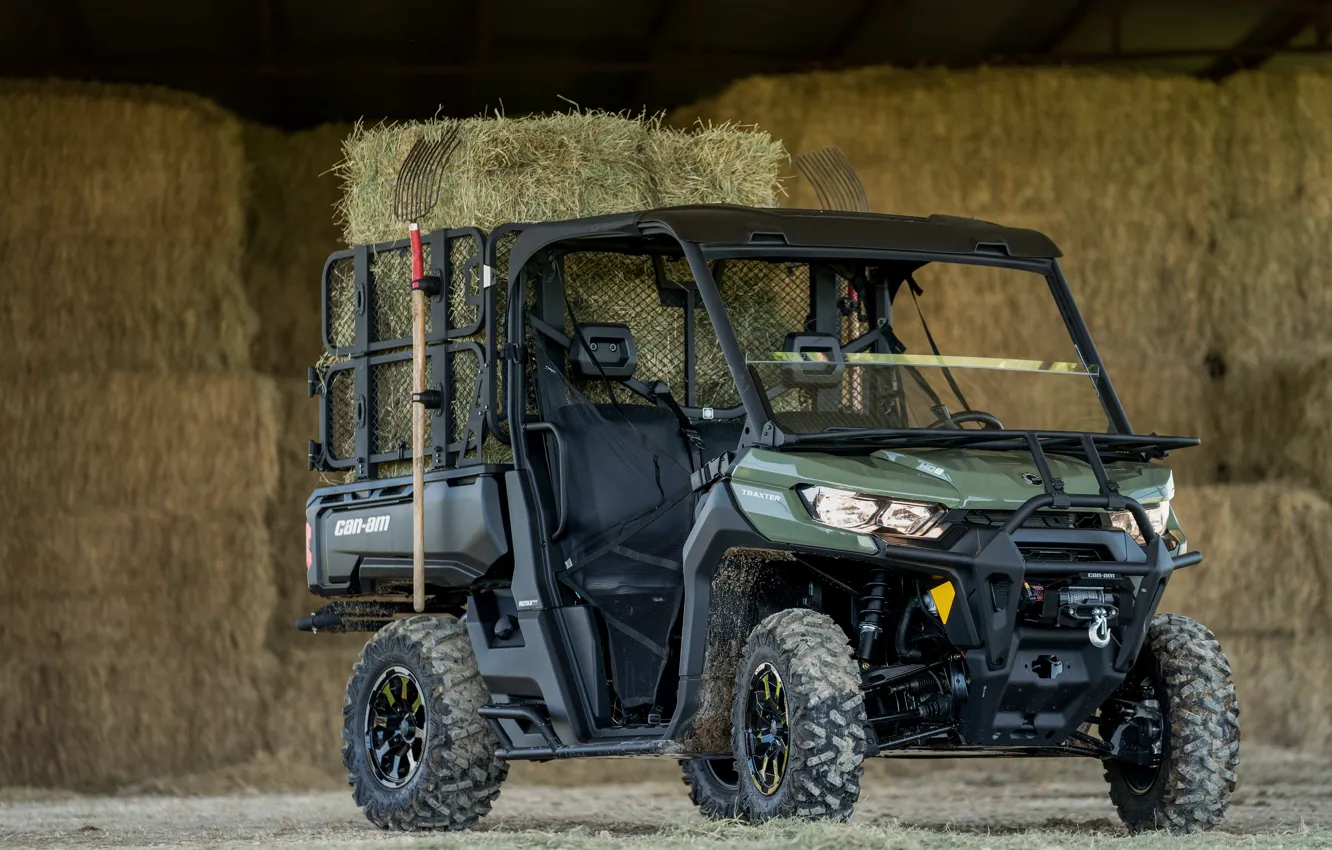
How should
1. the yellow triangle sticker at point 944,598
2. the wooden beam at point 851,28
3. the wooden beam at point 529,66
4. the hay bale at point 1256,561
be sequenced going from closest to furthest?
the yellow triangle sticker at point 944,598 < the hay bale at point 1256,561 < the wooden beam at point 529,66 < the wooden beam at point 851,28

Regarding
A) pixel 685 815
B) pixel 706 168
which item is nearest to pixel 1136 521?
pixel 706 168

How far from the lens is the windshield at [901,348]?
833 centimetres

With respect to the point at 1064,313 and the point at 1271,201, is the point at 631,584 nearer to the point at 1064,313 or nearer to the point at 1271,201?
the point at 1064,313

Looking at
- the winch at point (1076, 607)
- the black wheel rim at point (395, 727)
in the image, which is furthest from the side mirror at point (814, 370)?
the black wheel rim at point (395, 727)


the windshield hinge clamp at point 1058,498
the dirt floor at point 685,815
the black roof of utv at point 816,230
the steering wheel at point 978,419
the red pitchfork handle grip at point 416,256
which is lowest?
the dirt floor at point 685,815

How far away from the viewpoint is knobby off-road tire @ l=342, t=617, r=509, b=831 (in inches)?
386

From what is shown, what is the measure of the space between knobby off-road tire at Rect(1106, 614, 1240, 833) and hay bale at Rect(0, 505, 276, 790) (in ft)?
26.0

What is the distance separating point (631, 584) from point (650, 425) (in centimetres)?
70

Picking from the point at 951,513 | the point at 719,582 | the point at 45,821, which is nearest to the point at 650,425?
the point at 719,582

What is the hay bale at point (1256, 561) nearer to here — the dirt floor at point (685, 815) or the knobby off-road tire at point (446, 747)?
the dirt floor at point (685, 815)

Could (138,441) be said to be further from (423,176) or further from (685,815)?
(685,815)

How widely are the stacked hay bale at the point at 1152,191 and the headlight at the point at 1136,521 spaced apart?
7150 mm

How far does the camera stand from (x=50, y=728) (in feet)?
47.5

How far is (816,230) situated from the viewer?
27.9 ft
